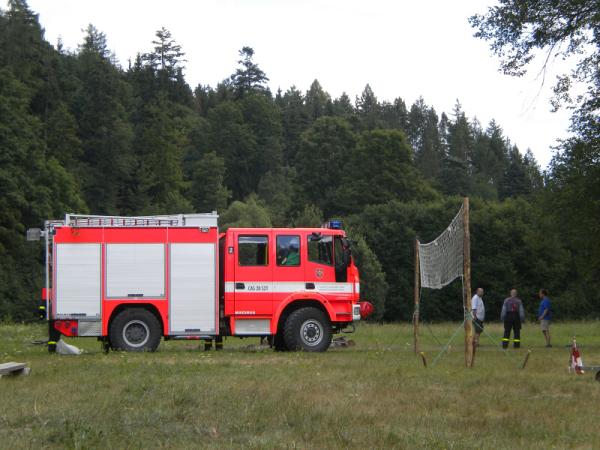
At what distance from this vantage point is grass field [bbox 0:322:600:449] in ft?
30.4

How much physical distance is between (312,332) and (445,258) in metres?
3.70

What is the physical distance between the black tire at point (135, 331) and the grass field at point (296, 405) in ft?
9.11

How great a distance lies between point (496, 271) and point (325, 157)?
78.4 ft

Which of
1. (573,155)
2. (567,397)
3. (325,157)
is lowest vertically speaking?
(567,397)

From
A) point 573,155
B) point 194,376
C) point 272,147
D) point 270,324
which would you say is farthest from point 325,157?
point 194,376

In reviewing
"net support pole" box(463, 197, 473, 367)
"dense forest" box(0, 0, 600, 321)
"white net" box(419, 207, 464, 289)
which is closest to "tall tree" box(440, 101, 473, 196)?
"dense forest" box(0, 0, 600, 321)

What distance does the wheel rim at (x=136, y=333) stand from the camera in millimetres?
21406

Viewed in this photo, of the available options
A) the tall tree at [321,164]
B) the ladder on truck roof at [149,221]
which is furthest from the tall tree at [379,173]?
the ladder on truck roof at [149,221]

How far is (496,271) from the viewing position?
76.0 metres

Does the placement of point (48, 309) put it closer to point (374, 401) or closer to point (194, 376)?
point (194, 376)

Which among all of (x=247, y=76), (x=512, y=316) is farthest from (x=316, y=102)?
(x=512, y=316)

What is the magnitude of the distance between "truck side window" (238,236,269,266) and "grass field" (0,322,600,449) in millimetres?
3790

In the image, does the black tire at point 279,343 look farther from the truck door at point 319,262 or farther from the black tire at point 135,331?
the black tire at point 135,331

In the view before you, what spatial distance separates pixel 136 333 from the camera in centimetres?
2152
